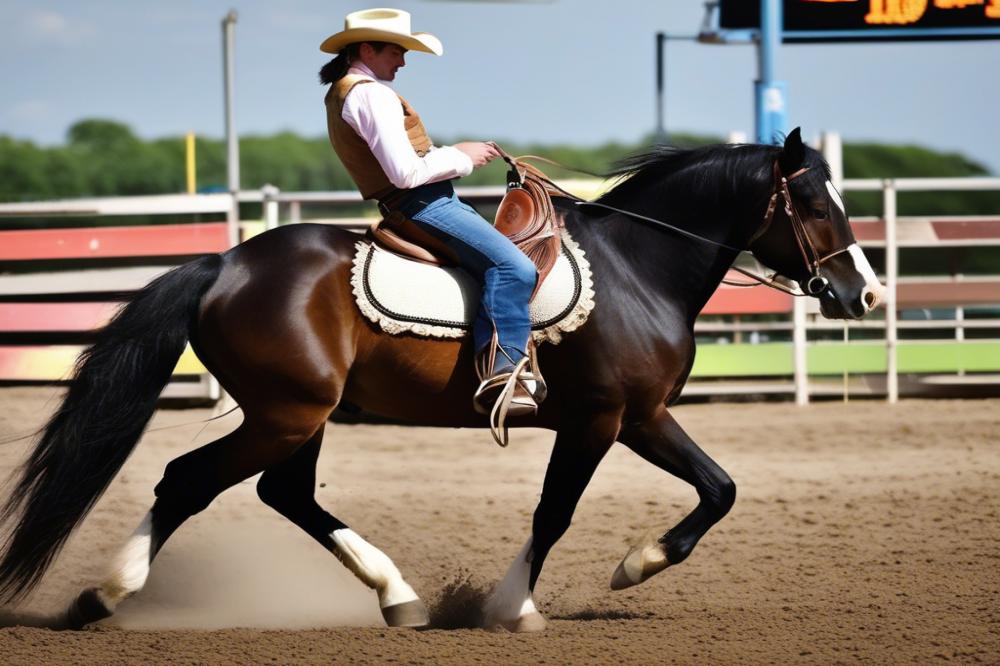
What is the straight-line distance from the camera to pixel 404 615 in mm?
4723

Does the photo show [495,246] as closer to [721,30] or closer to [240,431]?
[240,431]

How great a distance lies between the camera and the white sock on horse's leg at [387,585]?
15.5 ft

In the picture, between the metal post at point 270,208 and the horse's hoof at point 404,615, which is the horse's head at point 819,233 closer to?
the horse's hoof at point 404,615

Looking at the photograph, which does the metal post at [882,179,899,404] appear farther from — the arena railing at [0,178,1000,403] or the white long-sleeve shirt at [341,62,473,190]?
the white long-sleeve shirt at [341,62,473,190]

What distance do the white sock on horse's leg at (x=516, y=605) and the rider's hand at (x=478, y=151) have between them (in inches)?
56.7

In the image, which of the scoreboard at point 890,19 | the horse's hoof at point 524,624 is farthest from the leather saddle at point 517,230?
the scoreboard at point 890,19

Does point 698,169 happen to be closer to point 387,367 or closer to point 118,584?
point 387,367

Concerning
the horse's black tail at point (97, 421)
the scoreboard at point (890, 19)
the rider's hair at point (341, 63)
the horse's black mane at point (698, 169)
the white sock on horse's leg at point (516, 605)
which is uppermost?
the scoreboard at point (890, 19)

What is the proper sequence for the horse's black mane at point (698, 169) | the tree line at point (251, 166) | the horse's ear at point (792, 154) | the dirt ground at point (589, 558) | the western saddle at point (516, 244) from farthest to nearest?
the tree line at point (251, 166) < the horse's black mane at point (698, 169) < the horse's ear at point (792, 154) < the western saddle at point (516, 244) < the dirt ground at point (589, 558)

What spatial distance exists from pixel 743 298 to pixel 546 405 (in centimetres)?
682

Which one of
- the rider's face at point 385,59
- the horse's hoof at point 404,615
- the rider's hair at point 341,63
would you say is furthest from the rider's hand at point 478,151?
the horse's hoof at point 404,615

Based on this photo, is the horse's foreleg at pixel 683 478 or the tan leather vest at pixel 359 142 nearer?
the tan leather vest at pixel 359 142

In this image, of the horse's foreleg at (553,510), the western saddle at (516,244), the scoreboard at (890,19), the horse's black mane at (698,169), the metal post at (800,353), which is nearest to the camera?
the western saddle at (516,244)

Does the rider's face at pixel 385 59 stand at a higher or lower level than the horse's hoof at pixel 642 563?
higher
